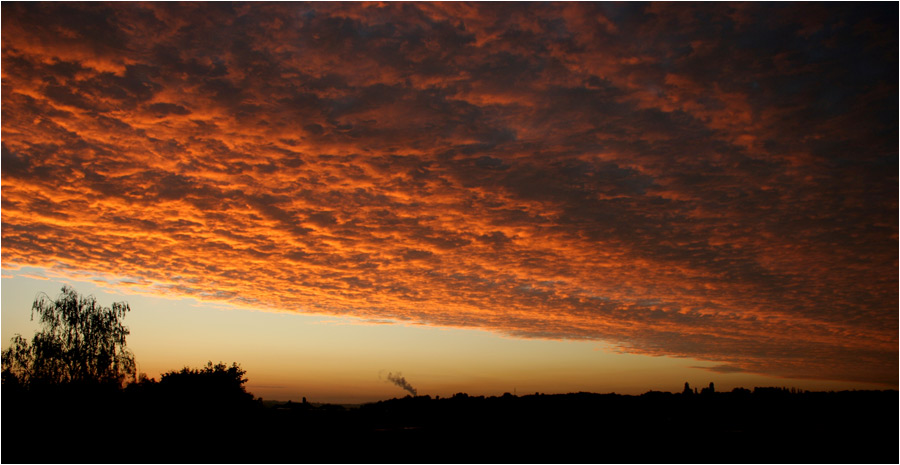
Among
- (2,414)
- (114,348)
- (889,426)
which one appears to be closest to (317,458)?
(2,414)

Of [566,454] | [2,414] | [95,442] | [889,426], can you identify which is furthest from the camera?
[889,426]

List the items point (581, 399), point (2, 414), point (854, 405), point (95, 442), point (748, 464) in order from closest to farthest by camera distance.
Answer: point (748, 464) → point (95, 442) → point (2, 414) → point (854, 405) → point (581, 399)

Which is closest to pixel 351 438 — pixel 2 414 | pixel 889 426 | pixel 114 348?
pixel 2 414

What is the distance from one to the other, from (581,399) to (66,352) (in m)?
65.6

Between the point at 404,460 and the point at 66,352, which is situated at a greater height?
the point at 66,352

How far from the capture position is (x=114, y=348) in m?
48.3

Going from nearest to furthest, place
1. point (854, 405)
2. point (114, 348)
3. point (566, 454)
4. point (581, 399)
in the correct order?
point (566, 454), point (114, 348), point (854, 405), point (581, 399)

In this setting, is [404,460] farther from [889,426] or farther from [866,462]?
[889,426]

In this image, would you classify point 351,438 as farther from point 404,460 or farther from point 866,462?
point 866,462

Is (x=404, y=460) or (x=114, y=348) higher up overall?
(x=114, y=348)

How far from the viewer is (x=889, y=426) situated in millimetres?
45062

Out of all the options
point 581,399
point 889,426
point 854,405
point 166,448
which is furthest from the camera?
point 581,399

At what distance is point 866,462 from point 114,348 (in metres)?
52.3

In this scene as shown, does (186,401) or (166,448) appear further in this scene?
(186,401)
